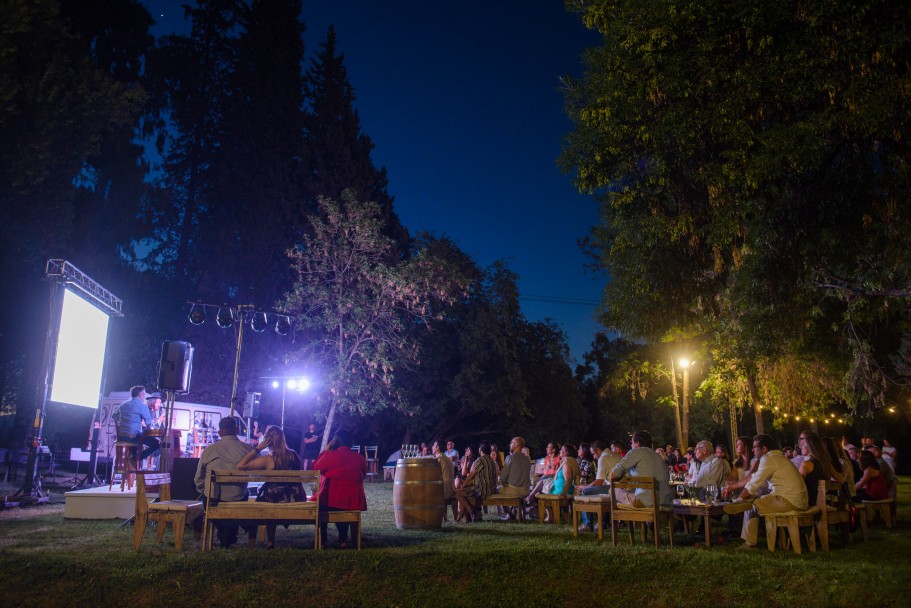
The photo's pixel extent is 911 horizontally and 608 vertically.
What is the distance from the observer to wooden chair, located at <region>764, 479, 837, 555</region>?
7.03 metres

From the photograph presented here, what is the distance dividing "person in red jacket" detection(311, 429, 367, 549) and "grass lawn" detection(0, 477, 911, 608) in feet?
2.22

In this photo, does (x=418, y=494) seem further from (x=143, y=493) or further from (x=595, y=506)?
(x=143, y=493)

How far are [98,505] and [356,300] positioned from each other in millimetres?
12220

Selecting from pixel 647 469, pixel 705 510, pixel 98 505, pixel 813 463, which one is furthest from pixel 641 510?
pixel 98 505

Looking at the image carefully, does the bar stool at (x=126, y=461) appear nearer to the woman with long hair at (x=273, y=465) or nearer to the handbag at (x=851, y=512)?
the woman with long hair at (x=273, y=465)

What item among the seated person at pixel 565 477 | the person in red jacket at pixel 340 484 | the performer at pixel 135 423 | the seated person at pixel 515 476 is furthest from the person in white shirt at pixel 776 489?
the performer at pixel 135 423

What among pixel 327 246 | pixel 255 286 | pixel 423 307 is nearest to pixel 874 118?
pixel 423 307

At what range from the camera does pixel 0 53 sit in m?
15.4

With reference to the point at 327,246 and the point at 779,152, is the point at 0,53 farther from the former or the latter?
the point at 779,152

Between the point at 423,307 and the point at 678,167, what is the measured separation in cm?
1197

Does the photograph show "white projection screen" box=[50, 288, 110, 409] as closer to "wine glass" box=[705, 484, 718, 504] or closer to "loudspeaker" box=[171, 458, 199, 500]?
"loudspeaker" box=[171, 458, 199, 500]

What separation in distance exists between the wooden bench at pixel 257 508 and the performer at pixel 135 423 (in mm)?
5103

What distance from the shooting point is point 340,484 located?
750cm

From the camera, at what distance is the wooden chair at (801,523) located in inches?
277
